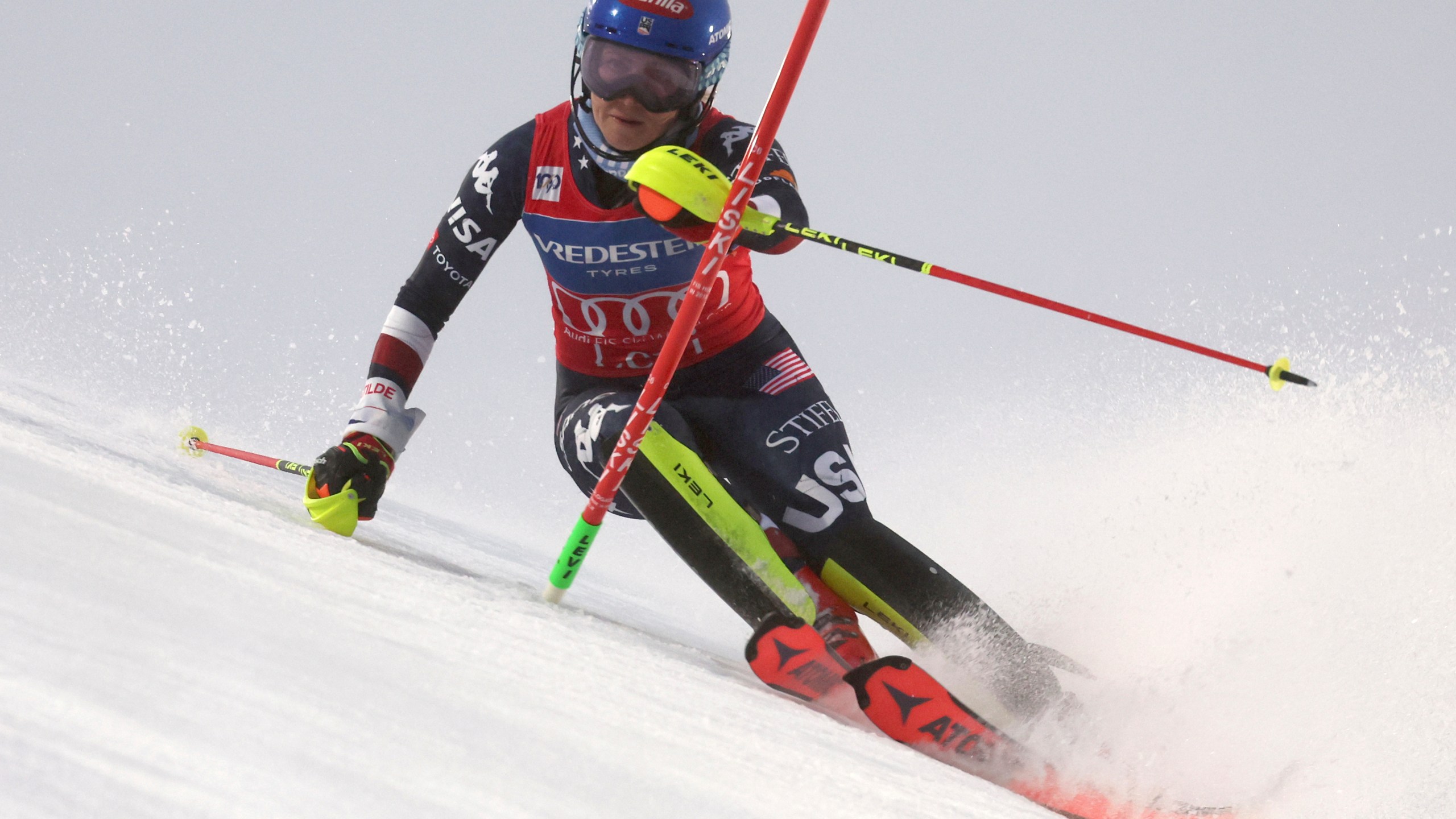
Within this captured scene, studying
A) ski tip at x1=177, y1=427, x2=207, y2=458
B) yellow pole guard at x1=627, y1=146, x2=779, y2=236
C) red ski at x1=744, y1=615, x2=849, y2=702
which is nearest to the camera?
red ski at x1=744, y1=615, x2=849, y2=702

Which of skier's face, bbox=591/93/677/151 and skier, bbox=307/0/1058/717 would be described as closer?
skier, bbox=307/0/1058/717

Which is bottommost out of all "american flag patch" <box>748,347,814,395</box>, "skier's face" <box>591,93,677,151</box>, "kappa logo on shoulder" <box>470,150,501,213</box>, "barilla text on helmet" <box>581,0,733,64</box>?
"american flag patch" <box>748,347,814,395</box>

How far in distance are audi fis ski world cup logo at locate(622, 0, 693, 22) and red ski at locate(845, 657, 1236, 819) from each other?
1.34 m

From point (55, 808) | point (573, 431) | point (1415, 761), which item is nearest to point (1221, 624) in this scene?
point (1415, 761)

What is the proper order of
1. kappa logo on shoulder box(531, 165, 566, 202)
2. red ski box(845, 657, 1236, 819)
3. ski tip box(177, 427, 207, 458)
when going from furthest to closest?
ski tip box(177, 427, 207, 458), kappa logo on shoulder box(531, 165, 566, 202), red ski box(845, 657, 1236, 819)

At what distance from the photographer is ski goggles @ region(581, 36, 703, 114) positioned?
219cm

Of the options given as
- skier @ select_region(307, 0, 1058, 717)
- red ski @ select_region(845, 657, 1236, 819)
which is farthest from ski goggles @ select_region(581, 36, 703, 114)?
red ski @ select_region(845, 657, 1236, 819)

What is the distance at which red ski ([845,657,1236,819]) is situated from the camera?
157 cm

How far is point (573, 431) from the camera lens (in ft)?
7.40

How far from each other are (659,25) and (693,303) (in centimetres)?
67

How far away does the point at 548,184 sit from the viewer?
2334mm

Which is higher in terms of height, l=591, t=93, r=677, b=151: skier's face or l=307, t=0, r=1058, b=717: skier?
l=591, t=93, r=677, b=151: skier's face

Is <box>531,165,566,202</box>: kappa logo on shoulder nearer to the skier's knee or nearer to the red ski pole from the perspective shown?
the skier's knee

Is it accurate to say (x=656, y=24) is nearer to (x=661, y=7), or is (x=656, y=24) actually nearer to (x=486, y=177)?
(x=661, y=7)
